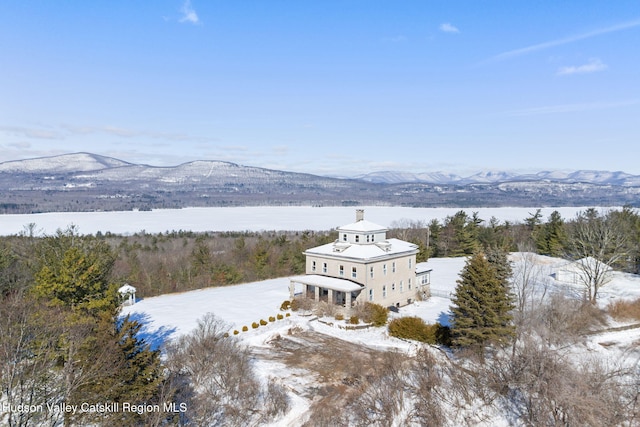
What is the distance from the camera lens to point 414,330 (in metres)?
27.3

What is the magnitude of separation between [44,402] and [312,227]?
99.4 m

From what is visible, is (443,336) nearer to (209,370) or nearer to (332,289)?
(332,289)

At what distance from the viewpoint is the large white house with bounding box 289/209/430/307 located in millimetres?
33625

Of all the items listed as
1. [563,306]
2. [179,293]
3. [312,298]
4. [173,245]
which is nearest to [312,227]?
[173,245]

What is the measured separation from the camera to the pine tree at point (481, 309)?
73.7ft

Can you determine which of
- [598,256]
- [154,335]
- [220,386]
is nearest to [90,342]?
[220,386]

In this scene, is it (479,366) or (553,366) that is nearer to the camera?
(553,366)

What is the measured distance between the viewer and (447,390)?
18.9 metres

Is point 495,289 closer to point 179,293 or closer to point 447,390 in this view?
point 447,390

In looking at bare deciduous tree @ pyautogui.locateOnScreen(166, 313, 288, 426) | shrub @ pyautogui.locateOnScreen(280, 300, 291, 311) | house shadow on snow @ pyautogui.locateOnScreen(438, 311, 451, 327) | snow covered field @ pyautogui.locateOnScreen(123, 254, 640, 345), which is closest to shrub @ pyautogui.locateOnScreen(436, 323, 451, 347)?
house shadow on snow @ pyautogui.locateOnScreen(438, 311, 451, 327)

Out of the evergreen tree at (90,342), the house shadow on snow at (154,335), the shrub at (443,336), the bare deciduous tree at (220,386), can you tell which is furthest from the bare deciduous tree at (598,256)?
the evergreen tree at (90,342)

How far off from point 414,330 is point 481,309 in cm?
591

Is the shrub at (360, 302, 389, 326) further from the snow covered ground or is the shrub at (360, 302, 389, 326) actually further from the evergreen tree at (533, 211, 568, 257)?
the evergreen tree at (533, 211, 568, 257)

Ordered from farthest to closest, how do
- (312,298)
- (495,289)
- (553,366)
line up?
1. (312,298)
2. (495,289)
3. (553,366)
